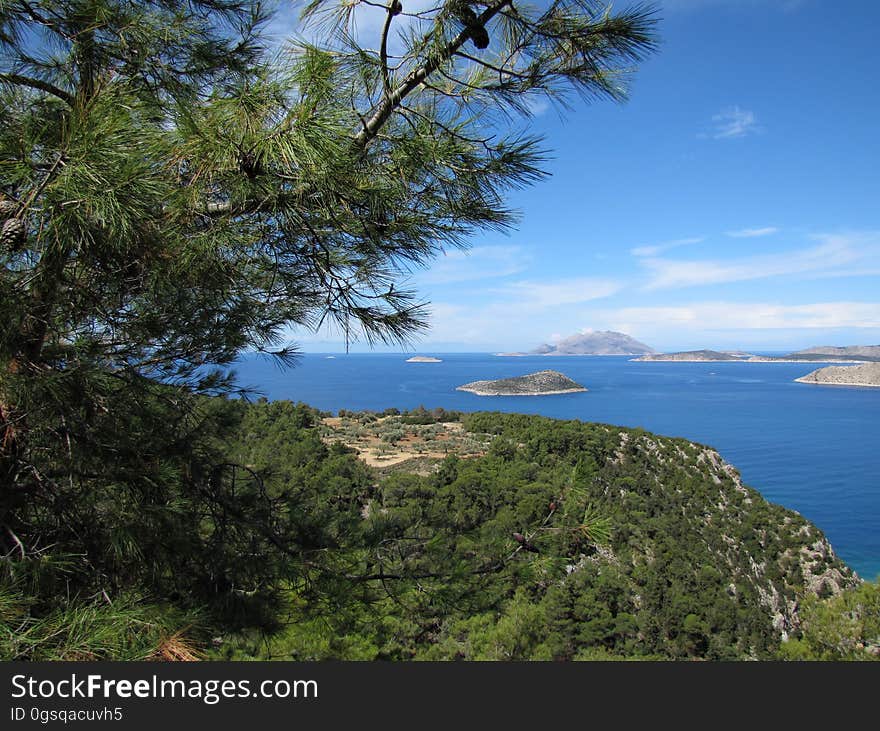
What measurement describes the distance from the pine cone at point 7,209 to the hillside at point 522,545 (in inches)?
57.6

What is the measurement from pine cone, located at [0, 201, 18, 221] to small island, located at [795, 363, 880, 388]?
8650cm

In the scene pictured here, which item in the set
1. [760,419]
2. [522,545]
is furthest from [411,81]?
[760,419]

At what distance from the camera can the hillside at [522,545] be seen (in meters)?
1.96

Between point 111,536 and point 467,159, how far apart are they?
6.01ft

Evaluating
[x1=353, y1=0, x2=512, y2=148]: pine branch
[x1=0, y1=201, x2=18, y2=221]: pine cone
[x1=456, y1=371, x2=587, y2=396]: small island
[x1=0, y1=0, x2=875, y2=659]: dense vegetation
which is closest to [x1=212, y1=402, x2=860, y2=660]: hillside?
[x1=0, y1=0, x2=875, y2=659]: dense vegetation

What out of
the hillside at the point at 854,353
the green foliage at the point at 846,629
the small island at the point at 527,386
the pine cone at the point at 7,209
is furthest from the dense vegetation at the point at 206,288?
the hillside at the point at 854,353

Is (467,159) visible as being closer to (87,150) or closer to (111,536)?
(87,150)

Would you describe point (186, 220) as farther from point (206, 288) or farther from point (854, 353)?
point (854, 353)

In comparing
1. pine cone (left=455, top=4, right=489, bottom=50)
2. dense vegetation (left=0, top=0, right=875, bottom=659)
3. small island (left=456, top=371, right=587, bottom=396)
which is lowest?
small island (left=456, top=371, right=587, bottom=396)

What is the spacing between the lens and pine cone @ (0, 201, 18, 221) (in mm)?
1216

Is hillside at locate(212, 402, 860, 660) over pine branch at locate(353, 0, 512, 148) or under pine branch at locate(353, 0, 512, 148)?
under

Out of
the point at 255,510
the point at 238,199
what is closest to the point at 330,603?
the point at 255,510

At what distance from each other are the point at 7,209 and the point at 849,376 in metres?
91.0

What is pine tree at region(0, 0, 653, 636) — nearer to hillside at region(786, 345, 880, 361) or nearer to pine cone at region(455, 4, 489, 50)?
pine cone at region(455, 4, 489, 50)
